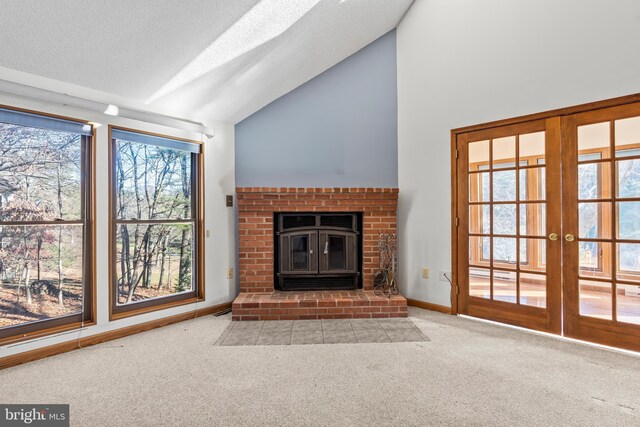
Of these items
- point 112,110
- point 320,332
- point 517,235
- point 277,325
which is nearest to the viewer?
point 112,110

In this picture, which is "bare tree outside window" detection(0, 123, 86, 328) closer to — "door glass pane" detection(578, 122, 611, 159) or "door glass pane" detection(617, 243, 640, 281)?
"door glass pane" detection(578, 122, 611, 159)

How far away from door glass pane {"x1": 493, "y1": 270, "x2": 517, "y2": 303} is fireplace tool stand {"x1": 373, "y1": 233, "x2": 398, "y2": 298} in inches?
40.6

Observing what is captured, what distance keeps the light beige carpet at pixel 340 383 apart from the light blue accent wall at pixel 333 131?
A: 2.03 m

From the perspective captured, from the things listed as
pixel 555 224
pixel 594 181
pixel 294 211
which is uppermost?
pixel 594 181

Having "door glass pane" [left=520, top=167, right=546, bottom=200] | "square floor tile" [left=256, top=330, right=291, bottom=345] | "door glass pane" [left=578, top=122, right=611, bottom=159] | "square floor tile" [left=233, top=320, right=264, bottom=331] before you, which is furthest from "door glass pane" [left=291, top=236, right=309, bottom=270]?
"door glass pane" [left=578, top=122, right=611, bottom=159]

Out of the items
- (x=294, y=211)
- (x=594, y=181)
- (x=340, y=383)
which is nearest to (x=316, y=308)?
(x=294, y=211)

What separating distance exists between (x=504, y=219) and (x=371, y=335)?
171cm

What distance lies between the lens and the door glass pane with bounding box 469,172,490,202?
3.45m

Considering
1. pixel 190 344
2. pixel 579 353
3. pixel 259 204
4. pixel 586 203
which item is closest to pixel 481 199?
pixel 586 203

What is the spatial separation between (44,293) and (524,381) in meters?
3.58

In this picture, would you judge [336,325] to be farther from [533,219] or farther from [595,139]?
[595,139]

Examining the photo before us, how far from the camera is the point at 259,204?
12.8 feet

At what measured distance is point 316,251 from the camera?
13.1 ft

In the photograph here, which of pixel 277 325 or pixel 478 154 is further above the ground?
pixel 478 154
